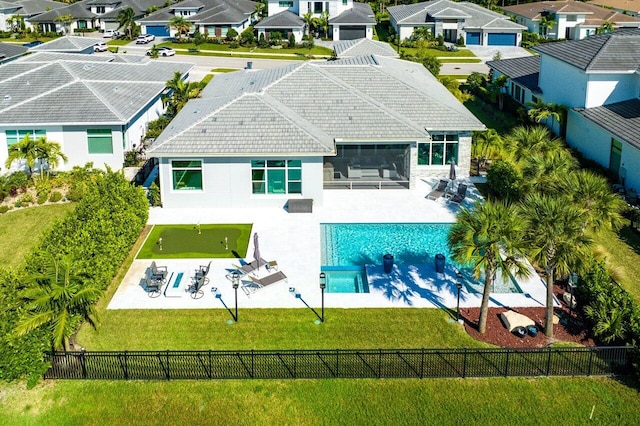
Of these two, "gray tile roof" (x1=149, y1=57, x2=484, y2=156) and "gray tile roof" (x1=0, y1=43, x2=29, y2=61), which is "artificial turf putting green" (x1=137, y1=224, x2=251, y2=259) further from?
"gray tile roof" (x1=0, y1=43, x2=29, y2=61)

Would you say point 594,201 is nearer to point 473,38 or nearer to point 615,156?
point 615,156

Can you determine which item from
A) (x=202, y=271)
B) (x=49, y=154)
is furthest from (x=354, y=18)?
(x=202, y=271)

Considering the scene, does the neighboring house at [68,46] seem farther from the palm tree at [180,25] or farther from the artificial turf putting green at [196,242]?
the artificial turf putting green at [196,242]

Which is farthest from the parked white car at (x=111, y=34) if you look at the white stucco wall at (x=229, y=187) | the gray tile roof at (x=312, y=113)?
the white stucco wall at (x=229, y=187)

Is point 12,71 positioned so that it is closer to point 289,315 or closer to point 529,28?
point 289,315

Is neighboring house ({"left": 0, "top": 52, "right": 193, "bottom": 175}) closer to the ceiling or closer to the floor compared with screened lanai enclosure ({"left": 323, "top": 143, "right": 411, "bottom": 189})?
closer to the ceiling

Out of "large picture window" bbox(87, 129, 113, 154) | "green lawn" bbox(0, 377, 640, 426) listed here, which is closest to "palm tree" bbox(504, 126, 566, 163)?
"green lawn" bbox(0, 377, 640, 426)
